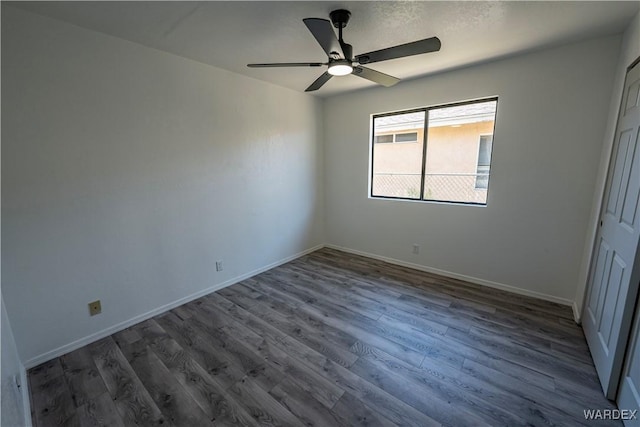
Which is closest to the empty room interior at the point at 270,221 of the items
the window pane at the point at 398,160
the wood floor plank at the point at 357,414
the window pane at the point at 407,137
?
the wood floor plank at the point at 357,414

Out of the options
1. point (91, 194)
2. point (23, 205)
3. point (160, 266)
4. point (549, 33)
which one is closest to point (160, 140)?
point (91, 194)

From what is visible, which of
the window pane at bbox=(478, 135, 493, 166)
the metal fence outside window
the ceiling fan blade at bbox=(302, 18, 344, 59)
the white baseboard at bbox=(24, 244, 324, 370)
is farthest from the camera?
the metal fence outside window

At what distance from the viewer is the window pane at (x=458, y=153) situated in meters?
3.09

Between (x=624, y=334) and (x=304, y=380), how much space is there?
6.29ft

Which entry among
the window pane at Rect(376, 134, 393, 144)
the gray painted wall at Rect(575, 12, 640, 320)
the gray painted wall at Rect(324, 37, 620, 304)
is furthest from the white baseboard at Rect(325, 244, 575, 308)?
the window pane at Rect(376, 134, 393, 144)

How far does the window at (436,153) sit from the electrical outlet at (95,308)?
3412mm

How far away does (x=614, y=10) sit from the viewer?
182 centimetres

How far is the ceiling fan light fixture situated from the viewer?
1.86 meters

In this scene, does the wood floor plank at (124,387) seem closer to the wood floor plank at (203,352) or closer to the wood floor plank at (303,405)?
the wood floor plank at (203,352)

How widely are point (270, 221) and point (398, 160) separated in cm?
205

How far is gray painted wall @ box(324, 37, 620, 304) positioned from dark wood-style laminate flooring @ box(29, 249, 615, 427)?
1.50 ft

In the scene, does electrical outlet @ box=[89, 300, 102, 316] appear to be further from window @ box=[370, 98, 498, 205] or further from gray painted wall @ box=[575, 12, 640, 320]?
gray painted wall @ box=[575, 12, 640, 320]

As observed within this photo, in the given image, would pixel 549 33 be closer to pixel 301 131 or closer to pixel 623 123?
pixel 623 123

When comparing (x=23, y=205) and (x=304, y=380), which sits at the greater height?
(x=23, y=205)
